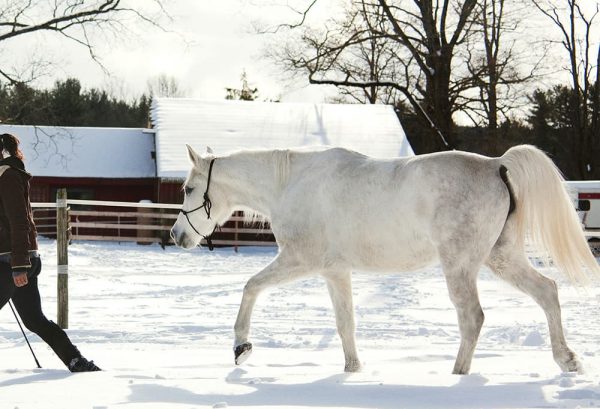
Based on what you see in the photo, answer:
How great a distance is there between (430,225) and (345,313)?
109cm

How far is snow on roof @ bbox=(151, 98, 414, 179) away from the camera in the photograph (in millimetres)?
28578

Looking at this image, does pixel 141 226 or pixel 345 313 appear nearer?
pixel 345 313

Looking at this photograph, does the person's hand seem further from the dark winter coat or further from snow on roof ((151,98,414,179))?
snow on roof ((151,98,414,179))

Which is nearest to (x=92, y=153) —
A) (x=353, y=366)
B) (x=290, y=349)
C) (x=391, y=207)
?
(x=290, y=349)

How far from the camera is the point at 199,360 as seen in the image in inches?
264

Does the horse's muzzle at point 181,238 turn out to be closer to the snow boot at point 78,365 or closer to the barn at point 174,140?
the snow boot at point 78,365

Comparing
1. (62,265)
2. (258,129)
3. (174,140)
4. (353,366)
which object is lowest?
(353,366)

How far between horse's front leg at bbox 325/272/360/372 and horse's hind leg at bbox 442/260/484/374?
862mm

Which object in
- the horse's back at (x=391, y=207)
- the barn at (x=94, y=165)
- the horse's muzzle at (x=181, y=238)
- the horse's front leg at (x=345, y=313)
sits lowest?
the horse's front leg at (x=345, y=313)

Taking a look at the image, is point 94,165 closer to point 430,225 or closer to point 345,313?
point 345,313

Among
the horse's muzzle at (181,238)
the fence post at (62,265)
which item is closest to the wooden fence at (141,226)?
the fence post at (62,265)

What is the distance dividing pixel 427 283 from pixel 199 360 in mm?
7915

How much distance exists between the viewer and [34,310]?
5625 mm

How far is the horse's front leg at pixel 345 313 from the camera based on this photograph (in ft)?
19.9
